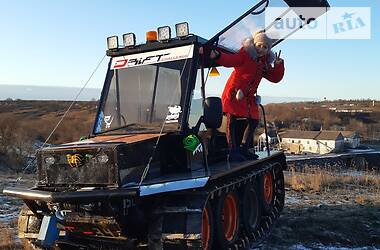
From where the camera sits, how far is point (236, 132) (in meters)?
7.93

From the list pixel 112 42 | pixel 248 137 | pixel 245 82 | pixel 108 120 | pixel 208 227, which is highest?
pixel 112 42

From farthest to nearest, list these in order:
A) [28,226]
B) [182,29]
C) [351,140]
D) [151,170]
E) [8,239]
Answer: [351,140], [8,239], [182,29], [28,226], [151,170]

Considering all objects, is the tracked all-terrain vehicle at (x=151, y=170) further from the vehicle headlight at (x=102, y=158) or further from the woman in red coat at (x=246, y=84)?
the woman in red coat at (x=246, y=84)

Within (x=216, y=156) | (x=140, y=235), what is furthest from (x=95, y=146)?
(x=216, y=156)

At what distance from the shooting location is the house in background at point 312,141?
72.7 m

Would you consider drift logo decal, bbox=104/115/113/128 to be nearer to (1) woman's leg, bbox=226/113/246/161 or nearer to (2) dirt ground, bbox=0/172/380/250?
(2) dirt ground, bbox=0/172/380/250

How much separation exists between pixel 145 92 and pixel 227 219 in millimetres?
2156

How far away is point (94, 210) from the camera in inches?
207

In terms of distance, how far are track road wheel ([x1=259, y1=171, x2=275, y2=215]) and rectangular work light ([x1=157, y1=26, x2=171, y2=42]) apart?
10.2ft

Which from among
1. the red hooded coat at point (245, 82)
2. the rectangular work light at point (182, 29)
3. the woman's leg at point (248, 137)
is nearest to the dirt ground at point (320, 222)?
the woman's leg at point (248, 137)

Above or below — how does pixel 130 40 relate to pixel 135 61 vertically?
above

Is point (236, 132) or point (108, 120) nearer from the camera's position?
point (108, 120)

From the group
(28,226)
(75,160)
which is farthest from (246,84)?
(28,226)

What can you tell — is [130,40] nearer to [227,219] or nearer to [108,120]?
[108,120]
